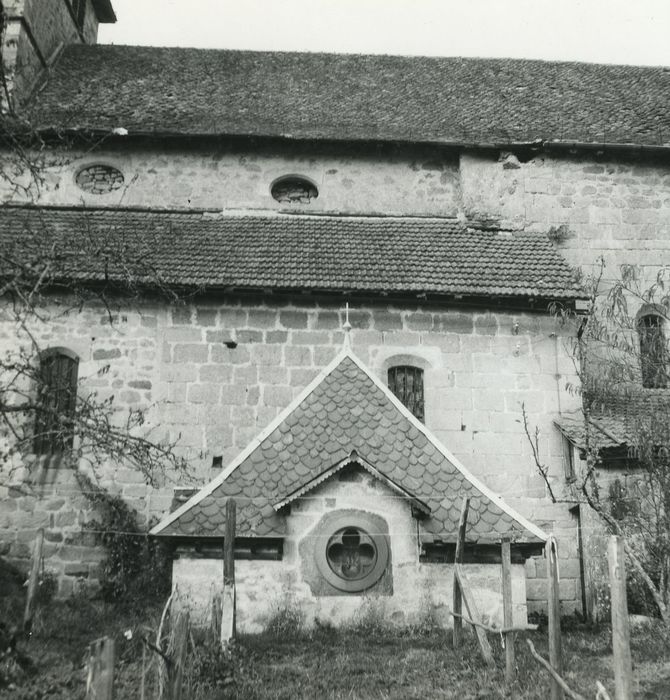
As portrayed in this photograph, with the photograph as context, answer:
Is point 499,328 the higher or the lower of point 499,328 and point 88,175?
the lower

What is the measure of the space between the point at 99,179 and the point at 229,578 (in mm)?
9105

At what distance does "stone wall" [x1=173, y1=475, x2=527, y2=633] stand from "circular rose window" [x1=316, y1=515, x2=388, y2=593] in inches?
4.5

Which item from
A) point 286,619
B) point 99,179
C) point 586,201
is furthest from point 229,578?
point 586,201

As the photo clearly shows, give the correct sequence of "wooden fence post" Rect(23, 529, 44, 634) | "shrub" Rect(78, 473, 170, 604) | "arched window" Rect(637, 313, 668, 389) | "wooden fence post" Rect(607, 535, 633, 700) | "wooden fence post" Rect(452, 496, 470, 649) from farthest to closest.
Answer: "arched window" Rect(637, 313, 668, 389), "shrub" Rect(78, 473, 170, 604), "wooden fence post" Rect(23, 529, 44, 634), "wooden fence post" Rect(452, 496, 470, 649), "wooden fence post" Rect(607, 535, 633, 700)

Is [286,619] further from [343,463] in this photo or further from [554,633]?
[554,633]

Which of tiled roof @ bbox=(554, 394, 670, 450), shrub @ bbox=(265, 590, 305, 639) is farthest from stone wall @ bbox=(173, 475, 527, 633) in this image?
tiled roof @ bbox=(554, 394, 670, 450)

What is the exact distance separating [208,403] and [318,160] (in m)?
5.45

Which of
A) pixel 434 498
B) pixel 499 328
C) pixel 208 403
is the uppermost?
pixel 499 328

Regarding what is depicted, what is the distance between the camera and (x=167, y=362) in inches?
484

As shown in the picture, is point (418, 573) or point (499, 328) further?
point (499, 328)

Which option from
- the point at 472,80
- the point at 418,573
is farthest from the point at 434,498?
the point at 472,80

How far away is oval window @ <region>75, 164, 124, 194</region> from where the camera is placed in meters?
15.0

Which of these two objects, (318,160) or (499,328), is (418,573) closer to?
(499,328)

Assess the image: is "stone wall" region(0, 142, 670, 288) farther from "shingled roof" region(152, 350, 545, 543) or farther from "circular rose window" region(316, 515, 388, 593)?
"circular rose window" region(316, 515, 388, 593)
